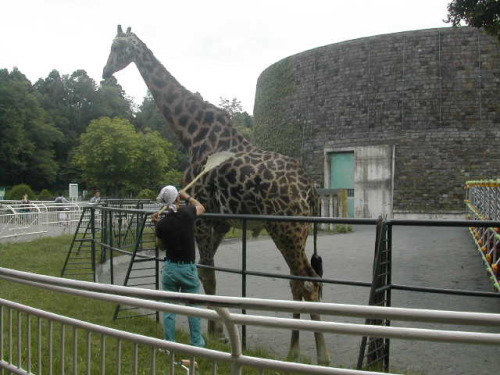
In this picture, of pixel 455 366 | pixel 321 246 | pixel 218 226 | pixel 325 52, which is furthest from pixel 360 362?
pixel 325 52

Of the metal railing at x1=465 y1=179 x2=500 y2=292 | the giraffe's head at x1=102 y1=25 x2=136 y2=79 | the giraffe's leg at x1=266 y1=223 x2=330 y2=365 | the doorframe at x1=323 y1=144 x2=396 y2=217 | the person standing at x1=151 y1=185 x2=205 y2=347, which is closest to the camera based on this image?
the person standing at x1=151 y1=185 x2=205 y2=347

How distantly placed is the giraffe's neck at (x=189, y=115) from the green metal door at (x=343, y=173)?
739 inches

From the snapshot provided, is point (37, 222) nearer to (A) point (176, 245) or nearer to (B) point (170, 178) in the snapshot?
(A) point (176, 245)

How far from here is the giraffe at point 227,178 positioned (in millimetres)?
5332

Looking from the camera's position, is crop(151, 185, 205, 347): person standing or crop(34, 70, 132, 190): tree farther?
crop(34, 70, 132, 190): tree

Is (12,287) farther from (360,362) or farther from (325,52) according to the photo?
(325,52)

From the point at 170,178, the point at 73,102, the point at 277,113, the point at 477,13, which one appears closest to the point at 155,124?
the point at 73,102

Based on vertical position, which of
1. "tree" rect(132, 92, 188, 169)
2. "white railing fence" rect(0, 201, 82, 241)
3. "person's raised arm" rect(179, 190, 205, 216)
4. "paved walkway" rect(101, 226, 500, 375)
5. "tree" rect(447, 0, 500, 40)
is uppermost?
"tree" rect(132, 92, 188, 169)

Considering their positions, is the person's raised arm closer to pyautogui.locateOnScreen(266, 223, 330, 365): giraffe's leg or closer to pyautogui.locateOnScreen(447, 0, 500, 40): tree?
pyautogui.locateOnScreen(266, 223, 330, 365): giraffe's leg

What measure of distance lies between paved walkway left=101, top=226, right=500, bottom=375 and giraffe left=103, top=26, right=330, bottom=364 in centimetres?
71

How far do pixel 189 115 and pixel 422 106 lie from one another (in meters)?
19.2

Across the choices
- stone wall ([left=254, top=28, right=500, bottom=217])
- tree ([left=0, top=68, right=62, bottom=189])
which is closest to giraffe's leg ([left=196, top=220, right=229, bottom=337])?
stone wall ([left=254, top=28, right=500, bottom=217])

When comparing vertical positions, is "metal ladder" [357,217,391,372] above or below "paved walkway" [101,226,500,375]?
above

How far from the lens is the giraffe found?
210 inches
